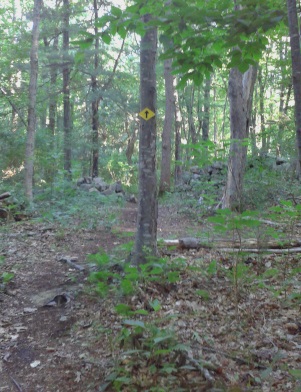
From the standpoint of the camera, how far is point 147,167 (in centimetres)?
537

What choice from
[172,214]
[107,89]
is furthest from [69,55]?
[172,214]

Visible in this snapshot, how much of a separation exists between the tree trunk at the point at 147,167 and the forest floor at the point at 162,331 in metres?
0.56

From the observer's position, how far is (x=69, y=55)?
17.6 m

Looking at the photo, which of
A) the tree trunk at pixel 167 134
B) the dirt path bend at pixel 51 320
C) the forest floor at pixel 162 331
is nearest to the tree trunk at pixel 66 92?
the tree trunk at pixel 167 134

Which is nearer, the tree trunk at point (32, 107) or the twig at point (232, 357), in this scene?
the twig at point (232, 357)

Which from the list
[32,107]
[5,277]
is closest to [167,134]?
[32,107]

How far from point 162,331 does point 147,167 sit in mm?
2573

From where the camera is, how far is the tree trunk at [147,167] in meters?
5.24

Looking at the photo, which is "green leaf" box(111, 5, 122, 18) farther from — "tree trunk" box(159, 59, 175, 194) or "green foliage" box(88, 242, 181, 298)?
"tree trunk" box(159, 59, 175, 194)

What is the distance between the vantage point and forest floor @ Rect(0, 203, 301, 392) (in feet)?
9.91

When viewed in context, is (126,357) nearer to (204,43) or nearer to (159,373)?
(159,373)

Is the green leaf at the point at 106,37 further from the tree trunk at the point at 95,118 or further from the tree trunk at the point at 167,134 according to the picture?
the tree trunk at the point at 95,118

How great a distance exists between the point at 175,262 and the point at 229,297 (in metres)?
1.15

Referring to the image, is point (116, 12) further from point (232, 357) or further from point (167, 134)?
point (167, 134)
